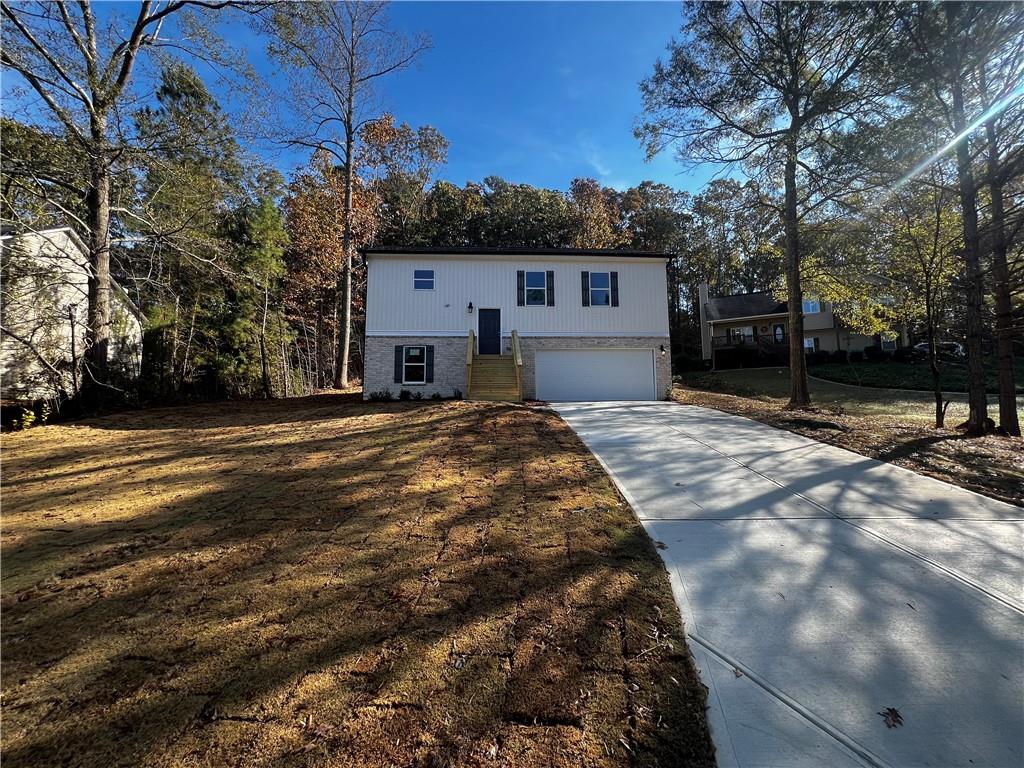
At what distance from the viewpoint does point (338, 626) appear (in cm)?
233

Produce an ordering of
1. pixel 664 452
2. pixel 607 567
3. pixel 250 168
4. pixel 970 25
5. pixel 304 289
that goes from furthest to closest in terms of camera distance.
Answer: pixel 304 289, pixel 250 168, pixel 970 25, pixel 664 452, pixel 607 567

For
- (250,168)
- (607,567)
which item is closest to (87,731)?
(607,567)

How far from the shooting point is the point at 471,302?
1334 cm

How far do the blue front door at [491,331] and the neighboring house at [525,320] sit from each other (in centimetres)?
3

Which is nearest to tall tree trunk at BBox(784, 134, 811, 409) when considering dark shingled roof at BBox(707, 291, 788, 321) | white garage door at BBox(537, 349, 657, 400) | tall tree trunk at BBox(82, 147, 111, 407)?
white garage door at BBox(537, 349, 657, 400)

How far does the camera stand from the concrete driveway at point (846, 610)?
1.87m

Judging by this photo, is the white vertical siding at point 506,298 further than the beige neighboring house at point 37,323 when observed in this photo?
Yes

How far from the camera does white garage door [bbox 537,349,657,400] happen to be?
13.4 m

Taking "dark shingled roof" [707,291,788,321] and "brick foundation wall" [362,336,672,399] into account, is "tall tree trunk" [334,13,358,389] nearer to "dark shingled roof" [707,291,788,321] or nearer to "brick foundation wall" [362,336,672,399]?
"brick foundation wall" [362,336,672,399]

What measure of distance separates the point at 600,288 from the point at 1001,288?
346 inches

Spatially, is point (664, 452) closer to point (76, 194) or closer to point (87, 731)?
point (87, 731)

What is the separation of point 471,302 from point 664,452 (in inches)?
341

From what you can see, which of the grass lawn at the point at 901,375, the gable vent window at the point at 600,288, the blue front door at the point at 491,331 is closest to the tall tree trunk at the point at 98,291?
the blue front door at the point at 491,331

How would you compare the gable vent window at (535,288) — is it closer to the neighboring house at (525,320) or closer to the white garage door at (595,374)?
the neighboring house at (525,320)
